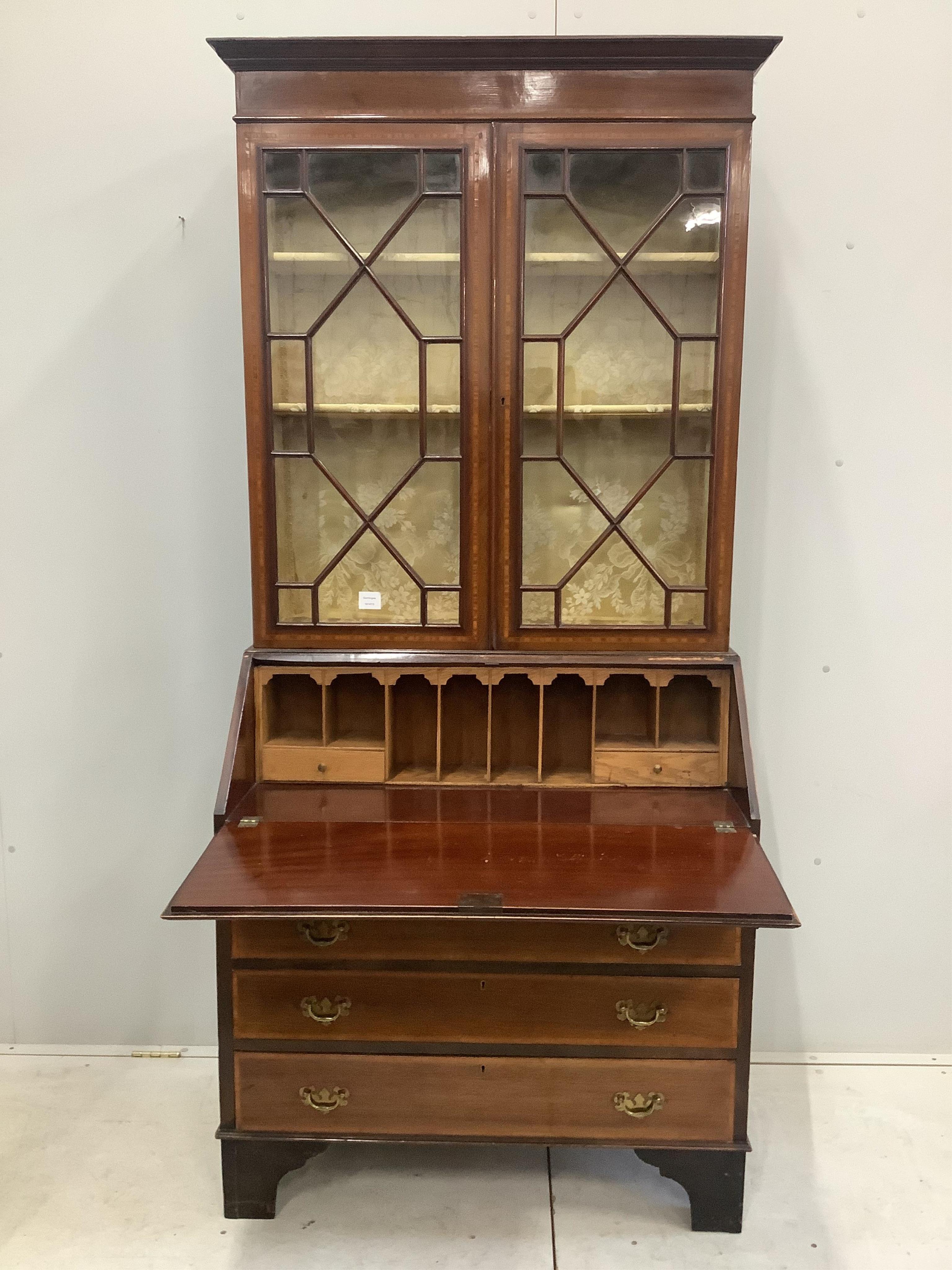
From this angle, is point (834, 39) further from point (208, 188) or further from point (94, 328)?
point (94, 328)

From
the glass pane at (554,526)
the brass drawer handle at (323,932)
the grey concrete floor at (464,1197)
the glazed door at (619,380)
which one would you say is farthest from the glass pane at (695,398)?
the grey concrete floor at (464,1197)

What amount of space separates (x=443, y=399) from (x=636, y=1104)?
1.38 metres

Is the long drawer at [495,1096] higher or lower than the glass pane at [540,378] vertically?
lower

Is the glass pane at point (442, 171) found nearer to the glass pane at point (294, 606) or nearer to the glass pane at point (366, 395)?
the glass pane at point (366, 395)

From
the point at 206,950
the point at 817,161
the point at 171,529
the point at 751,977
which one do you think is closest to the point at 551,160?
the point at 817,161

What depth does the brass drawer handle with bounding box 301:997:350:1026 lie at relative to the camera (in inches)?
66.3

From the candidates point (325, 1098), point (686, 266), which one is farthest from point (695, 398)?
point (325, 1098)

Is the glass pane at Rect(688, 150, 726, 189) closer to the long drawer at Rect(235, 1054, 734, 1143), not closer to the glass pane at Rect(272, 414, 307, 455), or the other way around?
the glass pane at Rect(272, 414, 307, 455)

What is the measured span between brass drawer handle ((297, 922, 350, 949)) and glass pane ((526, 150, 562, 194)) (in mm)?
1406

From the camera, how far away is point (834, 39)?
202cm

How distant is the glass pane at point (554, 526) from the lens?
1.83 m

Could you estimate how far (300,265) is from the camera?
178 cm

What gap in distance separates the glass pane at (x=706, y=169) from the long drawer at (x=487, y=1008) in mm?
1468

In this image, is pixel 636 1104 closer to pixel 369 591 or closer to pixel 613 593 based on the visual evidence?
pixel 613 593
